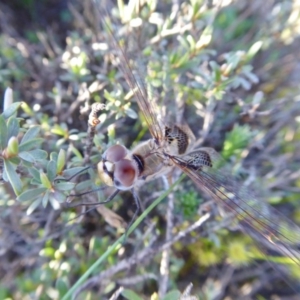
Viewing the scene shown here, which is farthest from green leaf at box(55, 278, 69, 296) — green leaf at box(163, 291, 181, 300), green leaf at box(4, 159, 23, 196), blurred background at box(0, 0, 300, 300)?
green leaf at box(4, 159, 23, 196)

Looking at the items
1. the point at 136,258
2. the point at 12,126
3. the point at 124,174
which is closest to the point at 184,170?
the point at 124,174

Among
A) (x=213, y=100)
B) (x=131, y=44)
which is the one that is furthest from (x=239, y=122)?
(x=131, y=44)

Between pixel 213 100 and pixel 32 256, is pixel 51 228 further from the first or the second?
pixel 213 100

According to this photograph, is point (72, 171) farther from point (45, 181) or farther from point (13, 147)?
point (13, 147)

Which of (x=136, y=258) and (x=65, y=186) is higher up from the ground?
(x=65, y=186)

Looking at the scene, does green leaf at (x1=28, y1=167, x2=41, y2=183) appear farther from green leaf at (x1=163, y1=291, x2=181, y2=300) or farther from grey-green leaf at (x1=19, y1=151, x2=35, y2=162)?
green leaf at (x1=163, y1=291, x2=181, y2=300)

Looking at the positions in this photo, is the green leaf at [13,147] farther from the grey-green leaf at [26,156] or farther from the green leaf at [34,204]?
the green leaf at [34,204]

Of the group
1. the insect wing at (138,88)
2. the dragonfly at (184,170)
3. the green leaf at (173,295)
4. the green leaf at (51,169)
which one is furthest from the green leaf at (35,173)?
the green leaf at (173,295)

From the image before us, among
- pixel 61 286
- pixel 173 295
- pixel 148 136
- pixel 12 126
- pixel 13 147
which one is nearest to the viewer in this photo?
pixel 13 147
